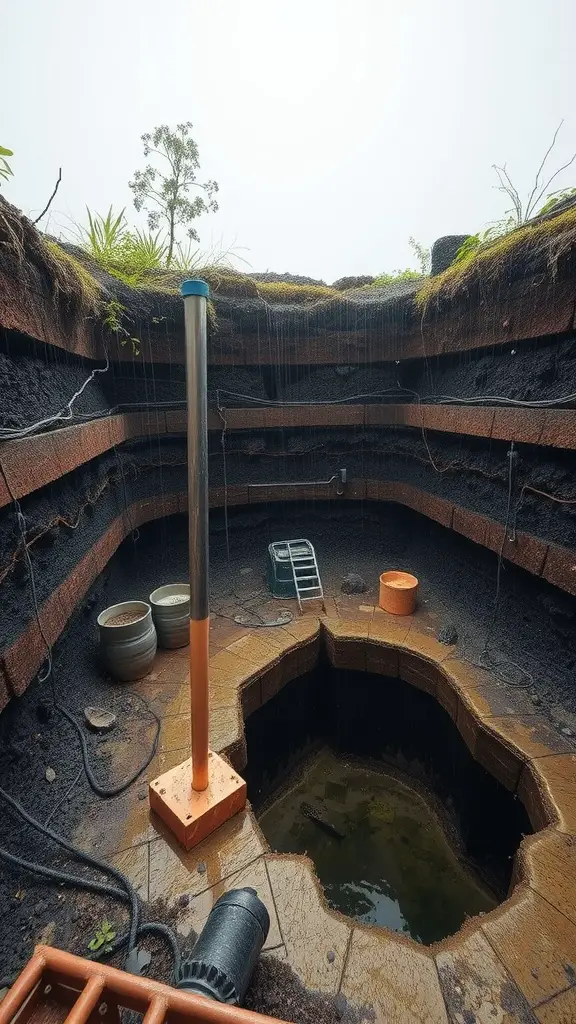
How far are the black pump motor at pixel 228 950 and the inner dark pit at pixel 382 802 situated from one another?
8.00 ft

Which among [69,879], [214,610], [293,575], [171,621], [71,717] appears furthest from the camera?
[293,575]

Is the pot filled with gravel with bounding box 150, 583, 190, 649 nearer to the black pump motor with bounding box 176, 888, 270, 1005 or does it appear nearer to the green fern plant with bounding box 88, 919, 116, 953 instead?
the green fern plant with bounding box 88, 919, 116, 953

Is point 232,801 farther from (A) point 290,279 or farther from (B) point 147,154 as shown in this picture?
(B) point 147,154

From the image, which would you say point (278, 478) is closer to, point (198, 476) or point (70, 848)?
point (198, 476)

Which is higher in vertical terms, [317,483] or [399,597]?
[317,483]

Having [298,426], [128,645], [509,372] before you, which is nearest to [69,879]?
[128,645]

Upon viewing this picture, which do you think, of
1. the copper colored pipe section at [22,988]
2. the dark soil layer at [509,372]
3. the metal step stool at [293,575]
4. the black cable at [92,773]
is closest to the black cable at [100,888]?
the black cable at [92,773]

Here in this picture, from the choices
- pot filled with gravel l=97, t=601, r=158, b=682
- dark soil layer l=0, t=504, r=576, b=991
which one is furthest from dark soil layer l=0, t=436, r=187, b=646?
pot filled with gravel l=97, t=601, r=158, b=682

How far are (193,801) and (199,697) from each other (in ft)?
3.05

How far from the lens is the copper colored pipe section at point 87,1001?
1083 mm

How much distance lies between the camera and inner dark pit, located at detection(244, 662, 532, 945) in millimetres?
4129

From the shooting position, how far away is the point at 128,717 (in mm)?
4039

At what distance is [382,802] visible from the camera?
5195mm

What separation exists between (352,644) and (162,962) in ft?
11.4
